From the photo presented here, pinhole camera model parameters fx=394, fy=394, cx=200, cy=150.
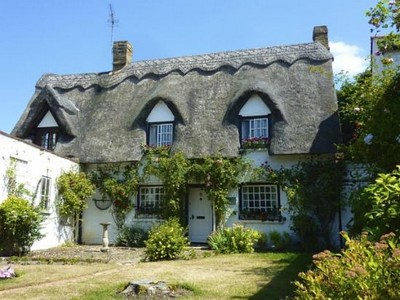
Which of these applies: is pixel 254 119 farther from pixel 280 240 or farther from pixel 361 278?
pixel 361 278


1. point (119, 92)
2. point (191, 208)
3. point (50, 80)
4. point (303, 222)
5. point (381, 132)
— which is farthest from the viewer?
point (50, 80)

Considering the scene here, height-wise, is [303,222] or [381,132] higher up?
[381,132]

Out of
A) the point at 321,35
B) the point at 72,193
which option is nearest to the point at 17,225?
the point at 72,193

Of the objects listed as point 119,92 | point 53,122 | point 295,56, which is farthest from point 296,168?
point 53,122

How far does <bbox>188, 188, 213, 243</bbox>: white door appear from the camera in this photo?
49.9ft

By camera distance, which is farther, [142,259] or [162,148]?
[162,148]

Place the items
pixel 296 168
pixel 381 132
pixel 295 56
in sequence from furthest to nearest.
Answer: pixel 295 56 → pixel 296 168 → pixel 381 132

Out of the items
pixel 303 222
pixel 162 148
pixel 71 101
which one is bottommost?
pixel 303 222

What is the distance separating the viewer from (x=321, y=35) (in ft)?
58.5

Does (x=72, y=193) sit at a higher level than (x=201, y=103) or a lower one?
lower

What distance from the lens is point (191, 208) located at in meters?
15.5

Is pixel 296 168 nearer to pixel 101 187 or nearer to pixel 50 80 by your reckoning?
pixel 101 187

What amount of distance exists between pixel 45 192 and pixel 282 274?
944 centimetres

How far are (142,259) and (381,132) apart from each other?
700 centimetres
